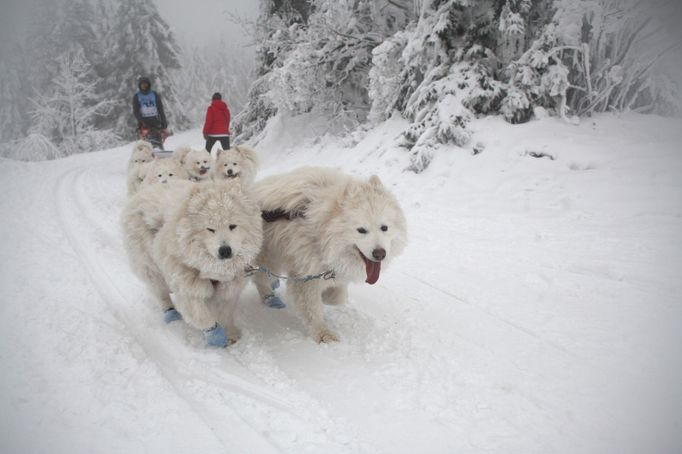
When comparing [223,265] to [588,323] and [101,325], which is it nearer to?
[101,325]

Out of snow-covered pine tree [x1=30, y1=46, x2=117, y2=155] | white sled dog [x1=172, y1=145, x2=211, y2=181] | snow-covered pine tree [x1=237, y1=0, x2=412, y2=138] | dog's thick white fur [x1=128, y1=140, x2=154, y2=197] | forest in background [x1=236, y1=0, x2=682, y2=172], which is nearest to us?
forest in background [x1=236, y1=0, x2=682, y2=172]

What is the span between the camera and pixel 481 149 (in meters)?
7.66

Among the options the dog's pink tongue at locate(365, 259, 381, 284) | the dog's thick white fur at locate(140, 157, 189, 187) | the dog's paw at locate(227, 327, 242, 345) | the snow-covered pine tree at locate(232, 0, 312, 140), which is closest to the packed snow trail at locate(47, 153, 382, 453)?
the dog's paw at locate(227, 327, 242, 345)

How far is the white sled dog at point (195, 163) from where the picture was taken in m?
6.80

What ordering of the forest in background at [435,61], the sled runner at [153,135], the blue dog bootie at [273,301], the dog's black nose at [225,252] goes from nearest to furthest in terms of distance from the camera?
the dog's black nose at [225,252], the blue dog bootie at [273,301], the forest in background at [435,61], the sled runner at [153,135]

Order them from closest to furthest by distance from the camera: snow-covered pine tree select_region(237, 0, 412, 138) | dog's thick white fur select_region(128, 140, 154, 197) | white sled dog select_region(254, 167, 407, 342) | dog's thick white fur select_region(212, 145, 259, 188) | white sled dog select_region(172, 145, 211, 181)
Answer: white sled dog select_region(254, 167, 407, 342), dog's thick white fur select_region(128, 140, 154, 197), dog's thick white fur select_region(212, 145, 259, 188), white sled dog select_region(172, 145, 211, 181), snow-covered pine tree select_region(237, 0, 412, 138)

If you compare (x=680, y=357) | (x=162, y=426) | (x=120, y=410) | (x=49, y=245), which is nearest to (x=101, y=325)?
(x=120, y=410)

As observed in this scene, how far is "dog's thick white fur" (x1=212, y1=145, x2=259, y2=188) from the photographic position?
21.9 feet

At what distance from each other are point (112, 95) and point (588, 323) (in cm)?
2899

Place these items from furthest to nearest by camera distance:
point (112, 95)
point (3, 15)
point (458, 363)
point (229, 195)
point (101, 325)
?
point (112, 95)
point (101, 325)
point (229, 195)
point (458, 363)
point (3, 15)

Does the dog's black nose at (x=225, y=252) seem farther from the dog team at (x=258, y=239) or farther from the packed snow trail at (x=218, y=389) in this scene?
the packed snow trail at (x=218, y=389)

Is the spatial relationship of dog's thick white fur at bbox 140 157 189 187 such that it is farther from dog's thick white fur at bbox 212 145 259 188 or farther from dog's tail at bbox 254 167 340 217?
dog's tail at bbox 254 167 340 217

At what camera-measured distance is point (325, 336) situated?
3.35 meters

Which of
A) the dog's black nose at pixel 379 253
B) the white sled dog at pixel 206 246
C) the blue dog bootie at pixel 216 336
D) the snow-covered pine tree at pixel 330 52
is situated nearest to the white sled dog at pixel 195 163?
the white sled dog at pixel 206 246
